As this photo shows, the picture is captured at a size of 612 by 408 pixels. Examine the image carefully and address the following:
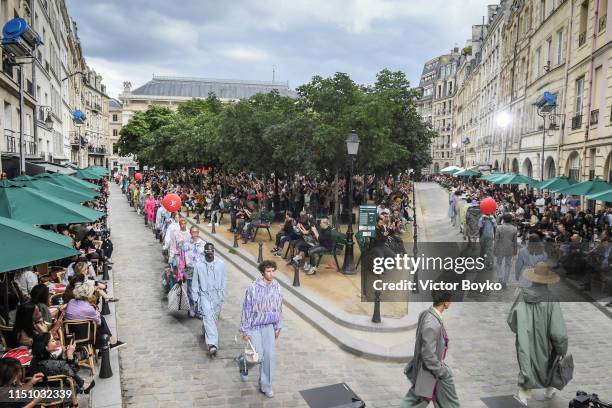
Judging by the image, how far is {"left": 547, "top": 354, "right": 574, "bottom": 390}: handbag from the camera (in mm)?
5793

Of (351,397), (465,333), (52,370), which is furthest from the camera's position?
(465,333)

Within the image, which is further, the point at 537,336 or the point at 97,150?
the point at 97,150

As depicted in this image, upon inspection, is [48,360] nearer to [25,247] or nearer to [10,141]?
[25,247]

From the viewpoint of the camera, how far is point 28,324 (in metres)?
5.66

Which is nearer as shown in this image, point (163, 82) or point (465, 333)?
point (465, 333)

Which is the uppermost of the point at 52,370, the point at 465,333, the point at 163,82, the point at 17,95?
the point at 163,82

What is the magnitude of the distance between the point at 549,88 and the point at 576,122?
4917 mm

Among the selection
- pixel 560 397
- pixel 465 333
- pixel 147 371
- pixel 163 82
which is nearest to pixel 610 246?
pixel 465 333

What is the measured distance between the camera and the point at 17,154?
1956 cm

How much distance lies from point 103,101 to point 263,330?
8417cm

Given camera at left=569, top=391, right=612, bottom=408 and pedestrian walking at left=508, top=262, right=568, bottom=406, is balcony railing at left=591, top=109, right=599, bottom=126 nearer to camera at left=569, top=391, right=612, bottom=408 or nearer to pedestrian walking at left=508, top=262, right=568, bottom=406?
pedestrian walking at left=508, top=262, right=568, bottom=406

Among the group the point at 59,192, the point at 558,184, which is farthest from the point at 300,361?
the point at 558,184

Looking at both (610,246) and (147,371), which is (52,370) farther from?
(610,246)

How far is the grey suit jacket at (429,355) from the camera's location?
4.50 metres
